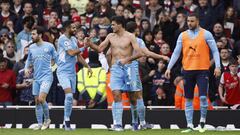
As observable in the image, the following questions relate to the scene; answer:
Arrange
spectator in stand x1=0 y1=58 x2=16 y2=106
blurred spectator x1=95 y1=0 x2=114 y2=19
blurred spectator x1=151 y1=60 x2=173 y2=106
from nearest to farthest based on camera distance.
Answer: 1. blurred spectator x1=151 y1=60 x2=173 y2=106
2. spectator in stand x1=0 y1=58 x2=16 y2=106
3. blurred spectator x1=95 y1=0 x2=114 y2=19

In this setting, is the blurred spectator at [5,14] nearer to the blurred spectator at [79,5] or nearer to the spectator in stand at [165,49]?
the blurred spectator at [79,5]

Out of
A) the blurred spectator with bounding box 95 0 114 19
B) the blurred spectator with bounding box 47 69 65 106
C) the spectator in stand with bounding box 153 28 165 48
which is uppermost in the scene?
the blurred spectator with bounding box 95 0 114 19

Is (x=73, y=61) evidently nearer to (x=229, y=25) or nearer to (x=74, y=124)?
(x=74, y=124)

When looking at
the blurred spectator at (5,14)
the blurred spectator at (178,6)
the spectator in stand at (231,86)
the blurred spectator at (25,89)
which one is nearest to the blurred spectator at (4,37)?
the blurred spectator at (5,14)

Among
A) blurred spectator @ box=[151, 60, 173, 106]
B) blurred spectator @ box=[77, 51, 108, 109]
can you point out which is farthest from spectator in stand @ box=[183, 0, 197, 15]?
blurred spectator @ box=[77, 51, 108, 109]

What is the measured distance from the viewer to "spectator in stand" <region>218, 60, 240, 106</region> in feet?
79.2

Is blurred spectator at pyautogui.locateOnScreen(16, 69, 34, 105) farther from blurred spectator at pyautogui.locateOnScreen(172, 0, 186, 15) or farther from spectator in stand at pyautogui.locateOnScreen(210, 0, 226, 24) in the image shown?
spectator in stand at pyautogui.locateOnScreen(210, 0, 226, 24)

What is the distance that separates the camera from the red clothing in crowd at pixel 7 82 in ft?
82.0

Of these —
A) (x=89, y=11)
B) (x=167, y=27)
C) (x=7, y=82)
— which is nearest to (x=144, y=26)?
(x=167, y=27)

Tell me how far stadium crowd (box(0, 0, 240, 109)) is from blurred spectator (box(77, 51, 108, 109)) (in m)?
0.04

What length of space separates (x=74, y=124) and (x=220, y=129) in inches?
148

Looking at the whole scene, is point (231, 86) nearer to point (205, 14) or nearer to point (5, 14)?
point (205, 14)

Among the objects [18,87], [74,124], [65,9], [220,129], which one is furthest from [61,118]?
[65,9]

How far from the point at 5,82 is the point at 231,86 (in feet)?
20.0
